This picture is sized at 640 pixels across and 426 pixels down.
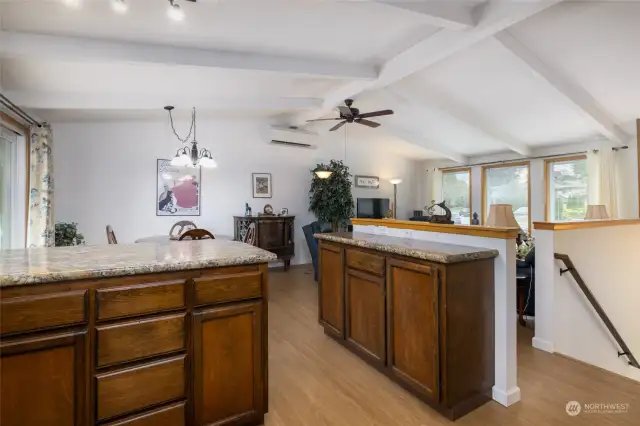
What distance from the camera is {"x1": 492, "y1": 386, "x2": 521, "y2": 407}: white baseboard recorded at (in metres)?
2.06

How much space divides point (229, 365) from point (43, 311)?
2.75 ft

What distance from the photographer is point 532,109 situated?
195 inches

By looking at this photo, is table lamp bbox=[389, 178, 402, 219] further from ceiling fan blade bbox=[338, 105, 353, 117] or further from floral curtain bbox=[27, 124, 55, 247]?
floral curtain bbox=[27, 124, 55, 247]

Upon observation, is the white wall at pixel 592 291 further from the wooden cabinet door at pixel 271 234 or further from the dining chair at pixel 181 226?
the wooden cabinet door at pixel 271 234

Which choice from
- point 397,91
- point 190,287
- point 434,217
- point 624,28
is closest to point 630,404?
point 434,217

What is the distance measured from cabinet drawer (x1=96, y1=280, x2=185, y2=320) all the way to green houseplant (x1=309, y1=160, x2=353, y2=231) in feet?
17.1

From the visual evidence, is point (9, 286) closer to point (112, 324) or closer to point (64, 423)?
point (112, 324)

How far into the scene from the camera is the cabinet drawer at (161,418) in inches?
61.1

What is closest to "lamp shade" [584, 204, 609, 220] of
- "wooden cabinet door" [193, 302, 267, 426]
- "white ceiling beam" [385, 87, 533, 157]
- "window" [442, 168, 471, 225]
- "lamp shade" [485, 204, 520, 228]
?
"white ceiling beam" [385, 87, 533, 157]

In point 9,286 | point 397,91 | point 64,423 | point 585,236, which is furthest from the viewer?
point 397,91

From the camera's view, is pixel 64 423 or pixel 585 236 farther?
pixel 585 236

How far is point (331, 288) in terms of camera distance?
3082 mm

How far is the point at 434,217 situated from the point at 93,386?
7.75ft

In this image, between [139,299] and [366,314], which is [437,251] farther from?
[139,299]
